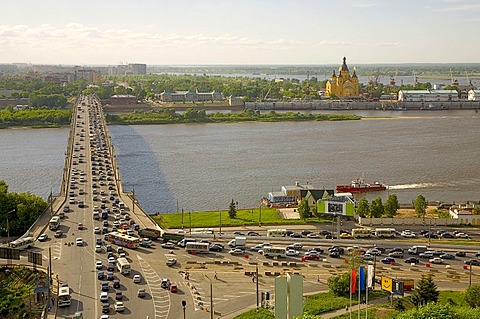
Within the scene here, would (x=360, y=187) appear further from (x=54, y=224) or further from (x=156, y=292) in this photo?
(x=156, y=292)

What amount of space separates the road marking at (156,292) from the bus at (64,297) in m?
1.26

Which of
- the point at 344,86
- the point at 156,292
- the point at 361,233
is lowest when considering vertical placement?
the point at 156,292

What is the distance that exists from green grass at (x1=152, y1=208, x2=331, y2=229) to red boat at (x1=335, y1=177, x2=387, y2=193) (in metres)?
3.55

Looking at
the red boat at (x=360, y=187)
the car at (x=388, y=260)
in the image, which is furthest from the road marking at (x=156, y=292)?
the red boat at (x=360, y=187)

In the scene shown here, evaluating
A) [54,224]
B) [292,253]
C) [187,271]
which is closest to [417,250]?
[292,253]

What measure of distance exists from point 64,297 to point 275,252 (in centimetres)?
424

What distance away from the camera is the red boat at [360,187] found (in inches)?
760

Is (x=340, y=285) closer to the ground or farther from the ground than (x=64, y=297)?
farther from the ground

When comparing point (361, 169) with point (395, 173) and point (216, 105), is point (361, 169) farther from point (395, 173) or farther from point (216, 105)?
point (216, 105)

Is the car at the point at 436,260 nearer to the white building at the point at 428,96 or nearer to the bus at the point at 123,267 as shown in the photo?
the bus at the point at 123,267

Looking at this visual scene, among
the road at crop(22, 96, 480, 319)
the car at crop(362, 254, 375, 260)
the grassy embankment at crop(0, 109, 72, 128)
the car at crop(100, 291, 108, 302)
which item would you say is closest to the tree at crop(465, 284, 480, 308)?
the road at crop(22, 96, 480, 319)

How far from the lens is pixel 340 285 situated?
995 centimetres

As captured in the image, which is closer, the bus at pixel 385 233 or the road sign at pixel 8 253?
the road sign at pixel 8 253

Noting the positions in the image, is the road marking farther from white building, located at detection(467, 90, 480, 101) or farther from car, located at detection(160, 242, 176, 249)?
white building, located at detection(467, 90, 480, 101)
